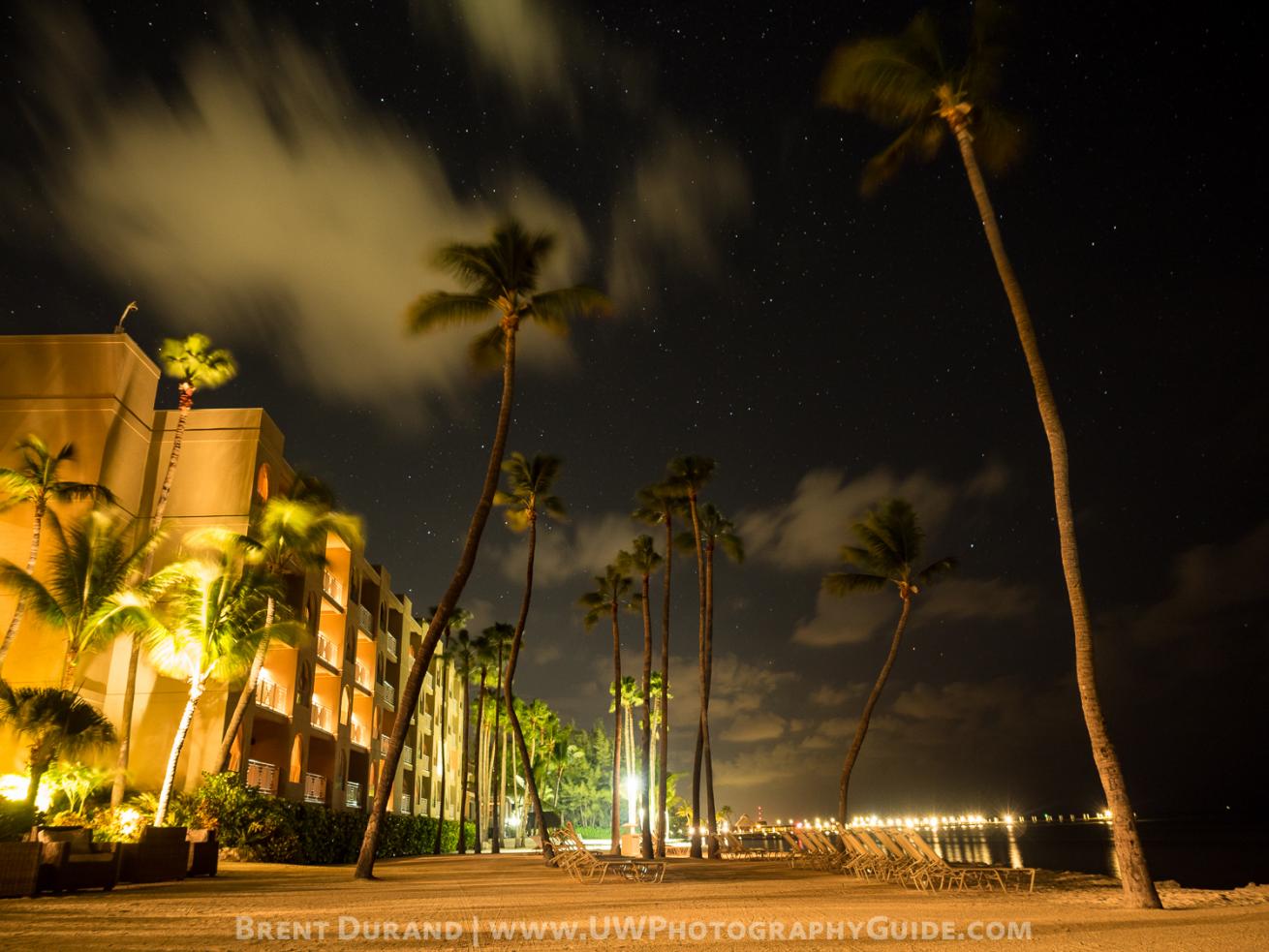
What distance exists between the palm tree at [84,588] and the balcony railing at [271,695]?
5.77 metres

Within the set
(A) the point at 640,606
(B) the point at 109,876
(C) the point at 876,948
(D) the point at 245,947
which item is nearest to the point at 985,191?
(C) the point at 876,948

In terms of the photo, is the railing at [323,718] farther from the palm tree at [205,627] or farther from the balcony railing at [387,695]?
the balcony railing at [387,695]

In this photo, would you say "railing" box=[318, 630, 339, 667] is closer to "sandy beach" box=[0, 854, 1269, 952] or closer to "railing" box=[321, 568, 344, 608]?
"railing" box=[321, 568, 344, 608]

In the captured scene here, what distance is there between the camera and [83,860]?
1200 centimetres

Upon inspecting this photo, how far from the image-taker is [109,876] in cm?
1234

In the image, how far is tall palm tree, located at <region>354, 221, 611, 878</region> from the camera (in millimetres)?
19172

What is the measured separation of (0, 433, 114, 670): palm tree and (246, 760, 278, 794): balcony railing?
24.3ft

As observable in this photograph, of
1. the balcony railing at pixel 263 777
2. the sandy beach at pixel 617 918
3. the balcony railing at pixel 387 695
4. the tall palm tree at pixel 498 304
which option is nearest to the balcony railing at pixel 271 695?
the balcony railing at pixel 263 777

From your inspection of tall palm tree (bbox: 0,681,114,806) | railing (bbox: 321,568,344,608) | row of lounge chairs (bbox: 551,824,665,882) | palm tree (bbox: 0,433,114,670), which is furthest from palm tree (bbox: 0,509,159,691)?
row of lounge chairs (bbox: 551,824,665,882)

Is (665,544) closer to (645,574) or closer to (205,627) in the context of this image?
(645,574)

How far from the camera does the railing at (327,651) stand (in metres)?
32.5

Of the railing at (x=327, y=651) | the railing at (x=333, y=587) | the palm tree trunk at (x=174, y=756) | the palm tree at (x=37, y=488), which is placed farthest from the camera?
the railing at (x=333, y=587)

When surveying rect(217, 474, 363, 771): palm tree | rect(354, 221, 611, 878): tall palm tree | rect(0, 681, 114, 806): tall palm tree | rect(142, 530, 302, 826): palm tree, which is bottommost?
rect(0, 681, 114, 806): tall palm tree

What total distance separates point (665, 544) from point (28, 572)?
21447 millimetres
